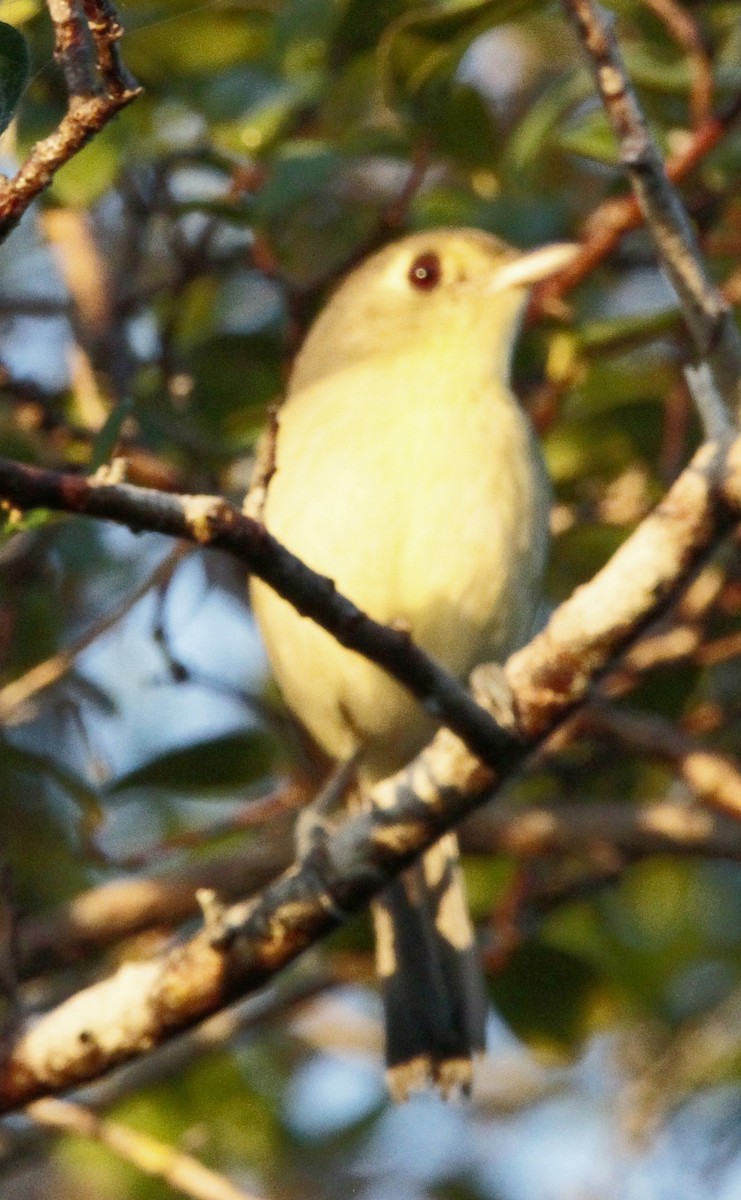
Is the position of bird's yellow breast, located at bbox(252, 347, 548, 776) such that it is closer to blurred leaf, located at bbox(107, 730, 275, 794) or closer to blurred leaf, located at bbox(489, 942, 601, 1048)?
blurred leaf, located at bbox(107, 730, 275, 794)

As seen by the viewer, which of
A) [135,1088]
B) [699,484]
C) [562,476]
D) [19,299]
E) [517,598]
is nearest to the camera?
[699,484]

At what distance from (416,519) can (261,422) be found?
2.78 feet

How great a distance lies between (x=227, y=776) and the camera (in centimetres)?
508

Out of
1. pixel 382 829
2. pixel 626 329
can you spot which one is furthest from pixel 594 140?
pixel 382 829

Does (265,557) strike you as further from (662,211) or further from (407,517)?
(407,517)

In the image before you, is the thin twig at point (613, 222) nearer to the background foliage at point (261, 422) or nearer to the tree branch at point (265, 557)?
the background foliage at point (261, 422)

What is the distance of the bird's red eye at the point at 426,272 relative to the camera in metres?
4.87

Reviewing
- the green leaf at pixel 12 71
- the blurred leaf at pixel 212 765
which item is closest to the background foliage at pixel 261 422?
the blurred leaf at pixel 212 765

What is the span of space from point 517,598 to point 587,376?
0.88 metres

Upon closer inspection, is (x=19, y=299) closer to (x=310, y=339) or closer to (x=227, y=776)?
(x=310, y=339)

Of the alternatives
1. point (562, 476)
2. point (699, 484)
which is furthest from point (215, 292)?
point (699, 484)

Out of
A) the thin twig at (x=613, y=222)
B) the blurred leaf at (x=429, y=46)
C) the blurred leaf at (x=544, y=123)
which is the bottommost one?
the thin twig at (x=613, y=222)

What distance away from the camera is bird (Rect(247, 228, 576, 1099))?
431 centimetres

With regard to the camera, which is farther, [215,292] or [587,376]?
[215,292]
